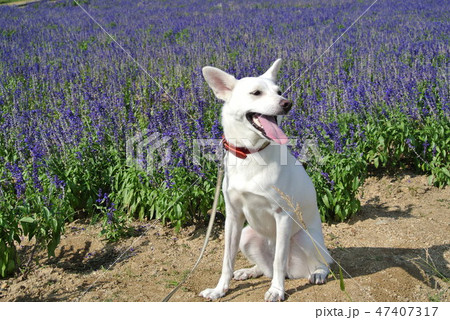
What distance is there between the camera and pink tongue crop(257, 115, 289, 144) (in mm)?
3164

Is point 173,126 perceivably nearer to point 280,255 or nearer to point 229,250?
point 229,250

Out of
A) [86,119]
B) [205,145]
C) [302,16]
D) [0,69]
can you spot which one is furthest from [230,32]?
[205,145]

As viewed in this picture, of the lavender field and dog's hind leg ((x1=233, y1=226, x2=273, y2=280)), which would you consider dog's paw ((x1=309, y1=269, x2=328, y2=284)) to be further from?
the lavender field

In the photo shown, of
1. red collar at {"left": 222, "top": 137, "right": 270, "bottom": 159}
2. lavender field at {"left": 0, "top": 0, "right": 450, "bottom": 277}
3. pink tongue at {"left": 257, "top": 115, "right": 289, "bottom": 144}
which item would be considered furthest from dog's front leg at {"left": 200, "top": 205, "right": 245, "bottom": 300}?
lavender field at {"left": 0, "top": 0, "right": 450, "bottom": 277}

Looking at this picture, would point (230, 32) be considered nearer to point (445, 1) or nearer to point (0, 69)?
point (0, 69)

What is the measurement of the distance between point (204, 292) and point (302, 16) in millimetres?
14162

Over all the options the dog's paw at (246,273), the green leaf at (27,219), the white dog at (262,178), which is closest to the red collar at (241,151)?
the white dog at (262,178)

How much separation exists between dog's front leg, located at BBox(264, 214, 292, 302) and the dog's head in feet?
1.99

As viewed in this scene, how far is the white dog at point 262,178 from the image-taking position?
3.28m

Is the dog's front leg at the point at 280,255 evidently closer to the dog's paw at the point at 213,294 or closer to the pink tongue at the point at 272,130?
the dog's paw at the point at 213,294

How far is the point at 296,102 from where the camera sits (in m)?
7.11

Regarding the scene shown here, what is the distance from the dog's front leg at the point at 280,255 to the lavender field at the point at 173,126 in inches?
62.3

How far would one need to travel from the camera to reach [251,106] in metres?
3.25

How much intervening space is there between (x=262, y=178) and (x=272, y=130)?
0.35 meters
